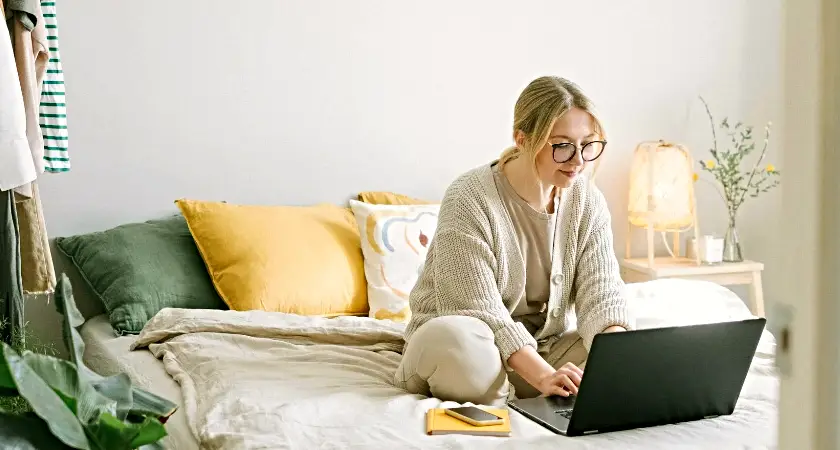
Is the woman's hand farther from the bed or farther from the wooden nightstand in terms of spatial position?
the wooden nightstand

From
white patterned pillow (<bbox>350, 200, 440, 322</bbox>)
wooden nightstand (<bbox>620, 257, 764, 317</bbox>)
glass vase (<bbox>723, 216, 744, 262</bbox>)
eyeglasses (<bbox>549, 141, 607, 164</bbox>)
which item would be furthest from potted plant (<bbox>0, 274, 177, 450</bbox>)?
glass vase (<bbox>723, 216, 744, 262</bbox>)

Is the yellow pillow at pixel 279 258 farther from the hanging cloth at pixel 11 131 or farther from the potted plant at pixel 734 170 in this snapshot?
the potted plant at pixel 734 170

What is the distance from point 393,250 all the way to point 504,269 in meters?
0.82

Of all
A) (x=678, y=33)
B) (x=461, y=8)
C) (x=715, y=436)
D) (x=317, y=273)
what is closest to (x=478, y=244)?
(x=715, y=436)

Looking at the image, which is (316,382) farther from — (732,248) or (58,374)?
(732,248)

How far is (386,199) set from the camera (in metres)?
3.08

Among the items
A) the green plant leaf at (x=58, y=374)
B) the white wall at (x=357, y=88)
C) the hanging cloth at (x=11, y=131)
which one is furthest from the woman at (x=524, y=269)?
the white wall at (x=357, y=88)

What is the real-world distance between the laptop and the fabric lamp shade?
1.71 m

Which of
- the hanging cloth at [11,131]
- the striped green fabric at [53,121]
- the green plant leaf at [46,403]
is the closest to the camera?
the green plant leaf at [46,403]

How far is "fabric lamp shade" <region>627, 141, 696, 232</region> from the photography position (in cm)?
331

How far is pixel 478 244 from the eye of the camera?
1.92 m

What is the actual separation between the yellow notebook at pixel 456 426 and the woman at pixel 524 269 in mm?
142

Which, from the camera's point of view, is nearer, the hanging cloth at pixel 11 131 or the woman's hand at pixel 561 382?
the woman's hand at pixel 561 382

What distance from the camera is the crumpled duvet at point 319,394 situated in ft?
4.91
